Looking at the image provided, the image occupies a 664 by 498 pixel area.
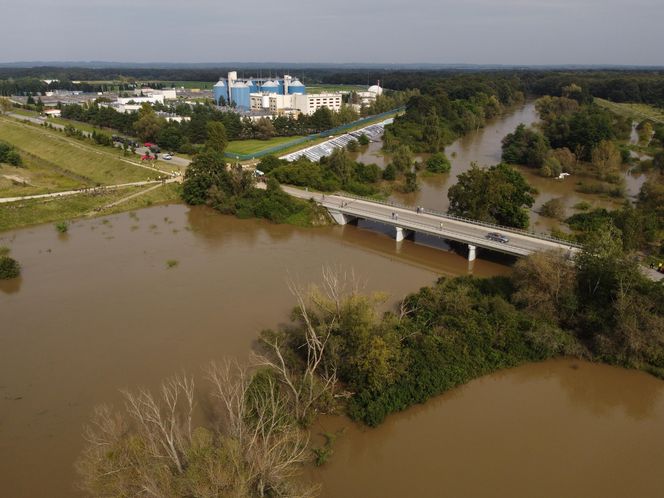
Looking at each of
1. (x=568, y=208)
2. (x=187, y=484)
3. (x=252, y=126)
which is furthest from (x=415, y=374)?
(x=252, y=126)

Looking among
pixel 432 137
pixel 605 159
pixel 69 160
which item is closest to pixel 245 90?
pixel 69 160

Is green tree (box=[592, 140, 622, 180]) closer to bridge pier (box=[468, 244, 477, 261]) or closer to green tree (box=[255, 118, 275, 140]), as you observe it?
bridge pier (box=[468, 244, 477, 261])

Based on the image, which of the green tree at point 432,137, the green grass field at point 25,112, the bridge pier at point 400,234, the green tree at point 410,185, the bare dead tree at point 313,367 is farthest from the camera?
the green grass field at point 25,112

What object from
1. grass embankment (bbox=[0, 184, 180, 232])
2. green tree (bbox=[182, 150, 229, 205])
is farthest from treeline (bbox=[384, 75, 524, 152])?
grass embankment (bbox=[0, 184, 180, 232])

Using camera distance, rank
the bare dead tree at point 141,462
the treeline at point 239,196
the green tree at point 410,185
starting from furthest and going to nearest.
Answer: the green tree at point 410,185
the treeline at point 239,196
the bare dead tree at point 141,462

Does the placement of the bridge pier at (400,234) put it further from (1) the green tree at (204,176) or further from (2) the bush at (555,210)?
(1) the green tree at (204,176)

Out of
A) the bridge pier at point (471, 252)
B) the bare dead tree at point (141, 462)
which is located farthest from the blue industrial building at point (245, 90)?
the bare dead tree at point (141, 462)

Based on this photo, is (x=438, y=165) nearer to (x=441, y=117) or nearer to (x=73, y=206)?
(x=441, y=117)
